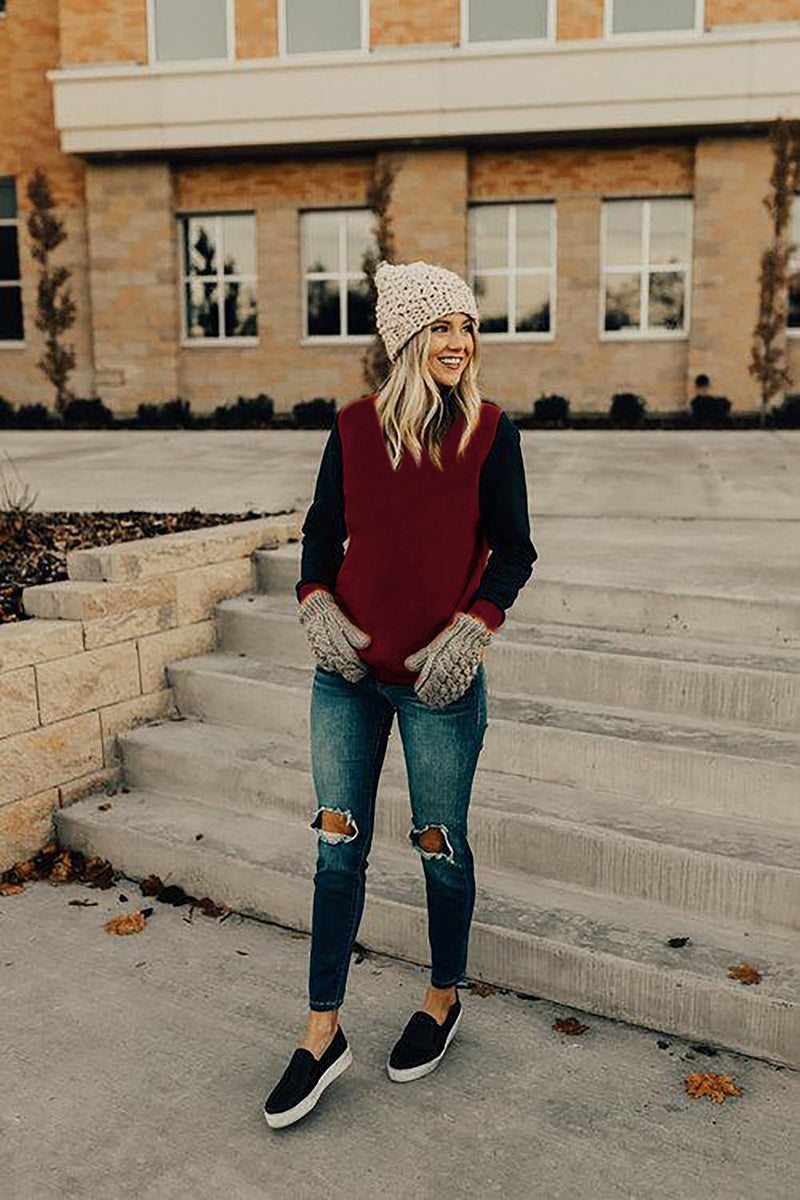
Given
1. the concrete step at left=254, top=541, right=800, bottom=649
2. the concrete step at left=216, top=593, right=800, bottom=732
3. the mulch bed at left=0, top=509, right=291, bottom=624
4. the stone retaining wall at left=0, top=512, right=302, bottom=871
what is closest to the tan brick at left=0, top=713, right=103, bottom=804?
the stone retaining wall at left=0, top=512, right=302, bottom=871

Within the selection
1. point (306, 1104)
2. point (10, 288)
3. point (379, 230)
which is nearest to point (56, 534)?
point (306, 1104)

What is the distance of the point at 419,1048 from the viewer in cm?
329

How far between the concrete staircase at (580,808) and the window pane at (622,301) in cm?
1581

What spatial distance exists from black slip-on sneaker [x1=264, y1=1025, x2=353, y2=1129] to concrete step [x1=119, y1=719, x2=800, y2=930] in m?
1.17

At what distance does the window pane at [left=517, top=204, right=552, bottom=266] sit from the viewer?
20.3 meters

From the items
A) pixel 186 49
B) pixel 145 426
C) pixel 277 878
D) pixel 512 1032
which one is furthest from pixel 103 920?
pixel 186 49

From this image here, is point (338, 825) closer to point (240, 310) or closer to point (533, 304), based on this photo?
point (533, 304)

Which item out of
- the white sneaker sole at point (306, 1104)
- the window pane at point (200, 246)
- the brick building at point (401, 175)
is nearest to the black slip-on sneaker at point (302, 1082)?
the white sneaker sole at point (306, 1104)

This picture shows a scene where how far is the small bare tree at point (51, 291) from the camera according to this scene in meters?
21.8

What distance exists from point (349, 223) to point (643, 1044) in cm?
1926

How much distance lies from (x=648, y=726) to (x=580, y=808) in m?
0.50

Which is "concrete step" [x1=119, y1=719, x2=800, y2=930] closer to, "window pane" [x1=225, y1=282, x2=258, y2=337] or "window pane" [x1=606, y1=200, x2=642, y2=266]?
"window pane" [x1=606, y1=200, x2=642, y2=266]

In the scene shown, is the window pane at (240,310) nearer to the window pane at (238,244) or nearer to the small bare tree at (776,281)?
the window pane at (238,244)

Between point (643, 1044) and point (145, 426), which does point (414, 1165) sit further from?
point (145, 426)
